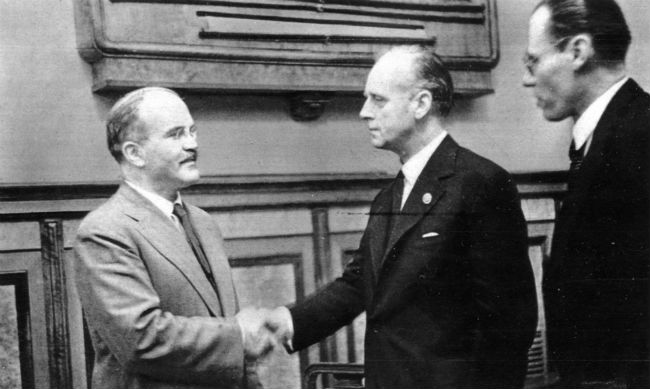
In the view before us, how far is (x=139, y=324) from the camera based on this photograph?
180 centimetres

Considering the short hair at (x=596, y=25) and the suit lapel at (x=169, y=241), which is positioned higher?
the short hair at (x=596, y=25)

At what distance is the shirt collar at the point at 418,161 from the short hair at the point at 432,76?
0.10m

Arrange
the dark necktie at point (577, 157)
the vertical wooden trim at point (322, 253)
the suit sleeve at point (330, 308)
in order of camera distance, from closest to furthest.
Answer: the dark necktie at point (577, 157) < the suit sleeve at point (330, 308) < the vertical wooden trim at point (322, 253)

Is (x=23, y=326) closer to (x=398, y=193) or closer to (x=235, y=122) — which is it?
(x=235, y=122)

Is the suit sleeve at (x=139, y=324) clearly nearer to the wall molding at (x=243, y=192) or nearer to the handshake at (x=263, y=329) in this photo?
the handshake at (x=263, y=329)

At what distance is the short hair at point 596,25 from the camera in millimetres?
1912

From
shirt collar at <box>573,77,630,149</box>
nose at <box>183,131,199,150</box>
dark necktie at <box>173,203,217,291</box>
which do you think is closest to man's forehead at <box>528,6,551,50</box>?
shirt collar at <box>573,77,630,149</box>

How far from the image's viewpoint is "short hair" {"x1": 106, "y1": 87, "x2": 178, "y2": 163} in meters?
2.04

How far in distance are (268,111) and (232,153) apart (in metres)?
0.21

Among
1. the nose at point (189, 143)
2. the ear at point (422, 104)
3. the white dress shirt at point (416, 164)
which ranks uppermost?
the ear at point (422, 104)

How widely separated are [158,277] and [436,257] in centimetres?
71

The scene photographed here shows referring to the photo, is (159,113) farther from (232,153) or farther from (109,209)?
(232,153)

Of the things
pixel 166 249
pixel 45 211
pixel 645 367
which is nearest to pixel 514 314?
pixel 645 367

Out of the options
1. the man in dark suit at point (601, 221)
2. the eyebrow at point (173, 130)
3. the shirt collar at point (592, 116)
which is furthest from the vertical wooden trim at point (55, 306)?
the shirt collar at point (592, 116)
